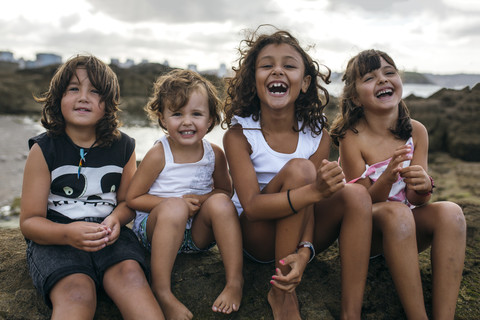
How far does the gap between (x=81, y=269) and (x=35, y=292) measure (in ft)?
1.28

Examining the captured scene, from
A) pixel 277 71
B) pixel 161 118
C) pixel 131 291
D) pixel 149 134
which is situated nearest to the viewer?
pixel 131 291

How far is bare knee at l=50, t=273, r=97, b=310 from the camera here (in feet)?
5.89

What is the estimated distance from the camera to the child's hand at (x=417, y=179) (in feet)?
6.91

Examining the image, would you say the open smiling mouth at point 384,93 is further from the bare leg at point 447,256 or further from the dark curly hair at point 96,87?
the dark curly hair at point 96,87

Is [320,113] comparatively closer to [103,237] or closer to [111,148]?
[111,148]

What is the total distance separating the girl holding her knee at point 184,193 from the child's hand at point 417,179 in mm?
926

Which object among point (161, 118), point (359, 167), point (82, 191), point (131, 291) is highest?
point (161, 118)

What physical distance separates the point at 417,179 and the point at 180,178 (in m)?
1.30

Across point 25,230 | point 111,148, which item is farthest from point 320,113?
point 25,230

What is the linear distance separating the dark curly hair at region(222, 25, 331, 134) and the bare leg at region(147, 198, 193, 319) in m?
0.70

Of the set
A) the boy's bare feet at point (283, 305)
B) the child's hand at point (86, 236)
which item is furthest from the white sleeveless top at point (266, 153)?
the child's hand at point (86, 236)

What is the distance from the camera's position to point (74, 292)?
182cm

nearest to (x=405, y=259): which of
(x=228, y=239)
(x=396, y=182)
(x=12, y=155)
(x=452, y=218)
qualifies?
(x=452, y=218)

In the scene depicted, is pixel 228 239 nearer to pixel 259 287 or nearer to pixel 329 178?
pixel 259 287
